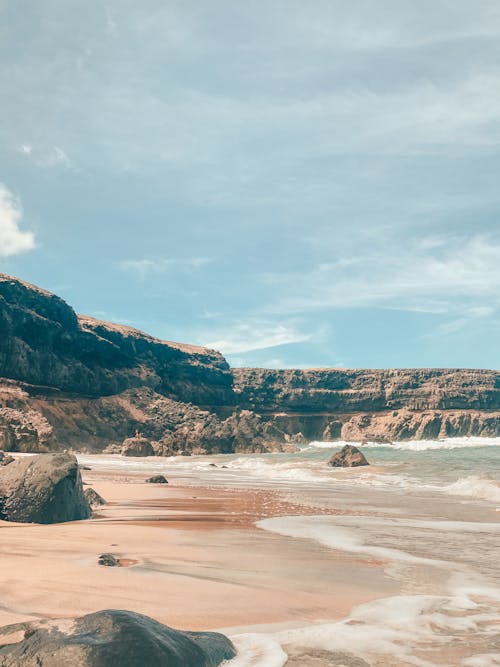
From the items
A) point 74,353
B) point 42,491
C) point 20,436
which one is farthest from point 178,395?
point 42,491

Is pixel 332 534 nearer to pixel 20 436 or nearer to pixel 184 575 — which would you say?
pixel 184 575

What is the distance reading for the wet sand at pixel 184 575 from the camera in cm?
337

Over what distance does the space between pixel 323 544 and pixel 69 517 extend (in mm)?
3884

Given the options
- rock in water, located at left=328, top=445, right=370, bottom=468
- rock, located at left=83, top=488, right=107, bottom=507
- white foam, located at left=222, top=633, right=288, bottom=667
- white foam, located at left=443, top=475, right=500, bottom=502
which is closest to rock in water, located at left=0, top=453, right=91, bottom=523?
rock, located at left=83, top=488, right=107, bottom=507

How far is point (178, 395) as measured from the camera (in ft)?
328

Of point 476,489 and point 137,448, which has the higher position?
point 476,489

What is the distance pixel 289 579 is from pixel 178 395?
318ft

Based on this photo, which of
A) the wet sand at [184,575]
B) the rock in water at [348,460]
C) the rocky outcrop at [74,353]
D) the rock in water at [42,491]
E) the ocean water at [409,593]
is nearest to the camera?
the ocean water at [409,593]

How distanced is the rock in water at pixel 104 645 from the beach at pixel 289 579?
15.0 inches

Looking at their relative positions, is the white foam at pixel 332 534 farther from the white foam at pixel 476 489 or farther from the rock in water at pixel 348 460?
the rock in water at pixel 348 460

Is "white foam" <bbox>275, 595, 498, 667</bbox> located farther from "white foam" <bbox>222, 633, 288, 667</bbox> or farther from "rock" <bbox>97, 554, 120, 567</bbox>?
"rock" <bbox>97, 554, 120, 567</bbox>

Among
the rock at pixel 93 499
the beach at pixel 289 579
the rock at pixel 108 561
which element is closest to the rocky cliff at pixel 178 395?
the rock at pixel 93 499

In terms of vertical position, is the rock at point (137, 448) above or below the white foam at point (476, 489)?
below

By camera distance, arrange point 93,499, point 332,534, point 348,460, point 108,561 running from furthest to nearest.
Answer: point 348,460 < point 93,499 < point 332,534 < point 108,561
